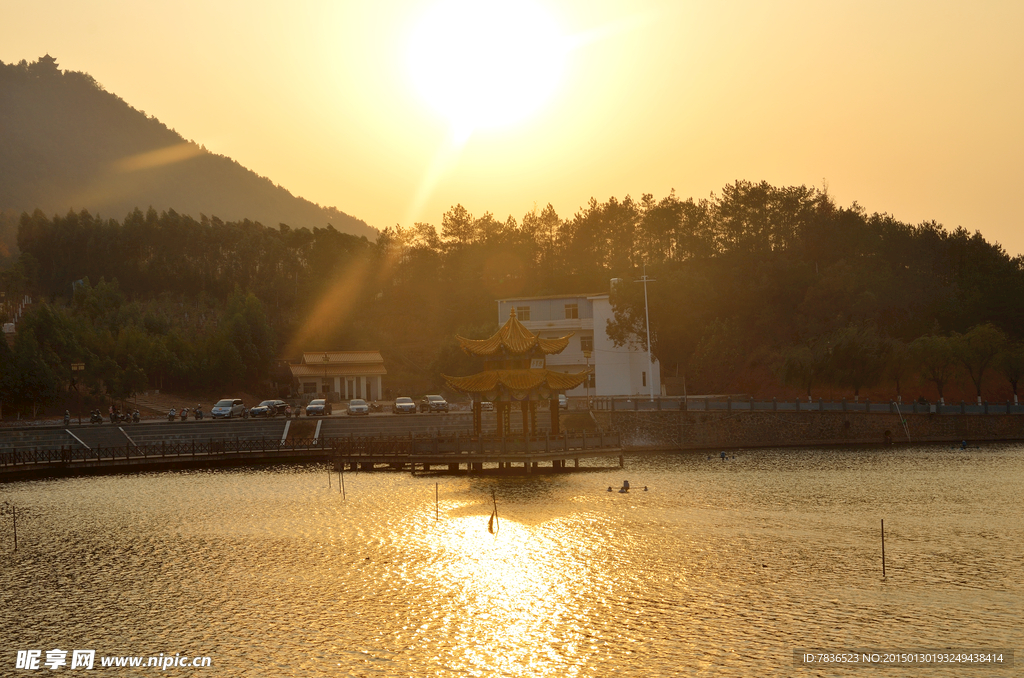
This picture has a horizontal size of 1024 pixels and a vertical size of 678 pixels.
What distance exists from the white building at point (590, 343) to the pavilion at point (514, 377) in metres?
A: 38.4

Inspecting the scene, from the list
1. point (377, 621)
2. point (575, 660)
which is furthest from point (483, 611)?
point (575, 660)

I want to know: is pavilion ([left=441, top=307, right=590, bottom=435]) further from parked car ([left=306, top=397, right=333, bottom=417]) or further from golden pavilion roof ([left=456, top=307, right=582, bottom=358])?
parked car ([left=306, top=397, right=333, bottom=417])

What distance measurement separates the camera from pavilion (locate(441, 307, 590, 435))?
63.9 meters

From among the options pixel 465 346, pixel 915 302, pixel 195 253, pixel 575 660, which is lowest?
pixel 575 660

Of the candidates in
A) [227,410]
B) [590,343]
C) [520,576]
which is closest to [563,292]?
[590,343]

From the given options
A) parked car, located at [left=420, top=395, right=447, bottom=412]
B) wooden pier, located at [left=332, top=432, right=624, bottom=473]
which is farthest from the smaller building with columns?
wooden pier, located at [left=332, top=432, right=624, bottom=473]

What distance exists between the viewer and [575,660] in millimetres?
24516

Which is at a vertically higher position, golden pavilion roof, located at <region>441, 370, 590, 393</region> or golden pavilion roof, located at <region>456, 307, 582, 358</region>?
golden pavilion roof, located at <region>456, 307, 582, 358</region>

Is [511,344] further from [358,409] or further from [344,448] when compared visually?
[358,409]

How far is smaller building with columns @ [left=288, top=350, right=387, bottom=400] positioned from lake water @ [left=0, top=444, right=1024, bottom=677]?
60.4 metres

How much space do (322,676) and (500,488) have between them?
3441 centimetres

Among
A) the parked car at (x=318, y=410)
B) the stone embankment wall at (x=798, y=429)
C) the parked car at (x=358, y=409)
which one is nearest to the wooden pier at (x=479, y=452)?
the stone embankment wall at (x=798, y=429)

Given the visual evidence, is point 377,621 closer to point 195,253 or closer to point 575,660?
point 575,660

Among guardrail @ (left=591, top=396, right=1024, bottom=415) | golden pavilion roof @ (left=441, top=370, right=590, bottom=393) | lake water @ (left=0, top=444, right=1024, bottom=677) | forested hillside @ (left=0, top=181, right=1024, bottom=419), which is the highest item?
forested hillside @ (left=0, top=181, right=1024, bottom=419)
